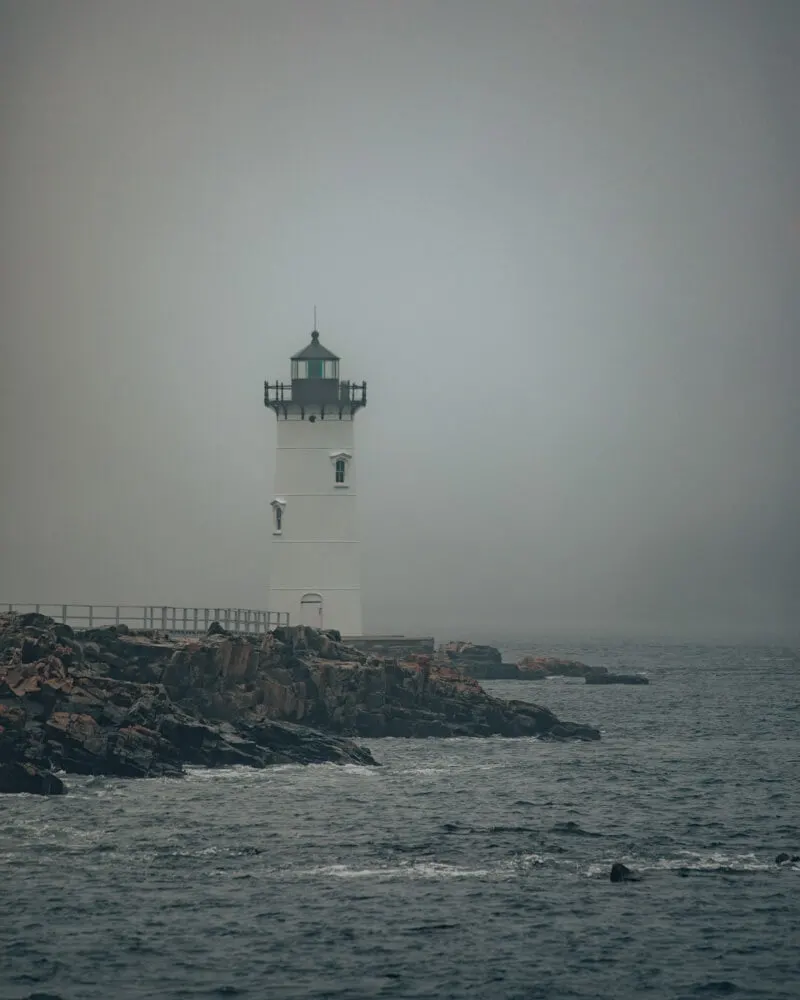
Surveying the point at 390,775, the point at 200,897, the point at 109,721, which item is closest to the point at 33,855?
the point at 200,897

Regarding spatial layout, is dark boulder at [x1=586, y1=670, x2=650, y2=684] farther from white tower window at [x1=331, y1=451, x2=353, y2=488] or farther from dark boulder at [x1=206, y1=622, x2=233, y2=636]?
dark boulder at [x1=206, y1=622, x2=233, y2=636]

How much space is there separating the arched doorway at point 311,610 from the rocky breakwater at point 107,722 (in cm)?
1524

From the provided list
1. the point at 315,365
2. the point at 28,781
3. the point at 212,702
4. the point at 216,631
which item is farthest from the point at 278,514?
the point at 28,781

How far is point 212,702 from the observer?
5453 centimetres

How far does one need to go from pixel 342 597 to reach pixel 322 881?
40.0 meters

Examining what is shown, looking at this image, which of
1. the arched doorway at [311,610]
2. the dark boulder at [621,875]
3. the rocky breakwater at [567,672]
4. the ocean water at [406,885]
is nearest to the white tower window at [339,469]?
the arched doorway at [311,610]

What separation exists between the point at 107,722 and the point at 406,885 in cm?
1729

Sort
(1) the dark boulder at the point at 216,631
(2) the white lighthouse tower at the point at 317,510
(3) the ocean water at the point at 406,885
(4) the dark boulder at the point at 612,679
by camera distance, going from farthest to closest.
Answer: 1. (4) the dark boulder at the point at 612,679
2. (2) the white lighthouse tower at the point at 317,510
3. (1) the dark boulder at the point at 216,631
4. (3) the ocean water at the point at 406,885

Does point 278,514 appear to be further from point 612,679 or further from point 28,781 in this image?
point 612,679

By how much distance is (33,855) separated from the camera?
33.7m

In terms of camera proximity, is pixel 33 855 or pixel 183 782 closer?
pixel 33 855

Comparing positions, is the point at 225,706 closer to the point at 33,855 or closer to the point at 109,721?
the point at 109,721

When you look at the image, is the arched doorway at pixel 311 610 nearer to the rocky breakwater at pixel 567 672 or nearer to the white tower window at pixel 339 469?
the white tower window at pixel 339 469

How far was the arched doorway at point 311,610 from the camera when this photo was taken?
72.1 meters
